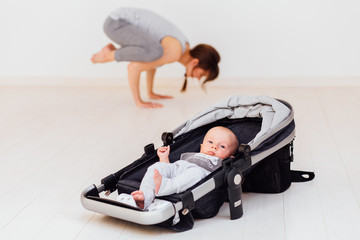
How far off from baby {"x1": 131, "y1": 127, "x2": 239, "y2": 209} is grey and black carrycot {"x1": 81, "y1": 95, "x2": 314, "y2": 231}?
4 cm

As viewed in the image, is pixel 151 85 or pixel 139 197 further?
pixel 151 85

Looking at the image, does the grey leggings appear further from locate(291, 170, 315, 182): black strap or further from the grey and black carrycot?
locate(291, 170, 315, 182): black strap

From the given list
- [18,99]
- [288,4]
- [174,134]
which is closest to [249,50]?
[288,4]

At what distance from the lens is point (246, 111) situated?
254cm

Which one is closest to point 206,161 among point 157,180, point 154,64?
point 157,180

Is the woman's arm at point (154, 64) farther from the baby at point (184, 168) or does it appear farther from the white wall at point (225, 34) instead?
the baby at point (184, 168)

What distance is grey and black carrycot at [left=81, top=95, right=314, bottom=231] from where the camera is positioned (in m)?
2.00

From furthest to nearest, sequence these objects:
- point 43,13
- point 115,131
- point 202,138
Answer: point 43,13 < point 115,131 < point 202,138

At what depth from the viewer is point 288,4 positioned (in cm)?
459

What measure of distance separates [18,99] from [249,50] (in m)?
2.02

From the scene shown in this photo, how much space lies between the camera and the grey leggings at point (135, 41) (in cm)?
394

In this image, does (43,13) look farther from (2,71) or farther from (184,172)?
(184,172)

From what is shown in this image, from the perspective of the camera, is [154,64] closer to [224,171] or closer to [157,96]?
[157,96]

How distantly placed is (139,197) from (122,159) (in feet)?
3.08
